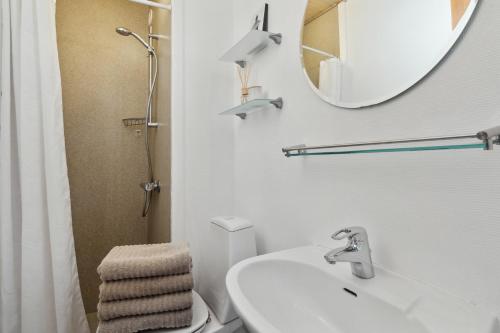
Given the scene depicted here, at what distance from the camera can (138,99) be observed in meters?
1.89

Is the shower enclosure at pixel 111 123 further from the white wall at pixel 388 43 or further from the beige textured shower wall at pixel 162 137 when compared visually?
the white wall at pixel 388 43

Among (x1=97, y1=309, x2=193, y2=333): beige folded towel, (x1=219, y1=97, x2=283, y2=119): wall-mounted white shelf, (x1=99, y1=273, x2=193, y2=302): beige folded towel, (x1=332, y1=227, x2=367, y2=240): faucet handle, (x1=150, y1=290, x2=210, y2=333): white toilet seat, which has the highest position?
(x1=219, y1=97, x2=283, y2=119): wall-mounted white shelf

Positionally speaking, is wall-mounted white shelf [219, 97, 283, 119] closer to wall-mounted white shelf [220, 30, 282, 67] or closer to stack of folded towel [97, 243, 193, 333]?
wall-mounted white shelf [220, 30, 282, 67]

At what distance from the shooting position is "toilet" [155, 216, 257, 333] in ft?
3.35

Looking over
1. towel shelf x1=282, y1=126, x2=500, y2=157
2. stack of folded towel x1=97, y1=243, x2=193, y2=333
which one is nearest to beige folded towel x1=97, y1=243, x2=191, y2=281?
stack of folded towel x1=97, y1=243, x2=193, y2=333

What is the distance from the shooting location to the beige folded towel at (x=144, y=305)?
84 centimetres

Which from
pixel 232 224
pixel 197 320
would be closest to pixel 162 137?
pixel 232 224

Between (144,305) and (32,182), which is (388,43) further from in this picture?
(32,182)

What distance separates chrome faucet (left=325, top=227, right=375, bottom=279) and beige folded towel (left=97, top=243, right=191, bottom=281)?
1.80ft

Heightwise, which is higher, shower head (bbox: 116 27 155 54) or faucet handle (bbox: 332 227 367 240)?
shower head (bbox: 116 27 155 54)

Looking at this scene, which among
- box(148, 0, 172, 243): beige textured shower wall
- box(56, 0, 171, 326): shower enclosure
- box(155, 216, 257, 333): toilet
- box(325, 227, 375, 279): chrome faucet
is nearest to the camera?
box(325, 227, 375, 279): chrome faucet

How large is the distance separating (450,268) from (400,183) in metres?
0.21

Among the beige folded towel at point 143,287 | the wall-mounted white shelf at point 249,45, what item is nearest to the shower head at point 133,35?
the wall-mounted white shelf at point 249,45

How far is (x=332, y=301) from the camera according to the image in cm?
69
